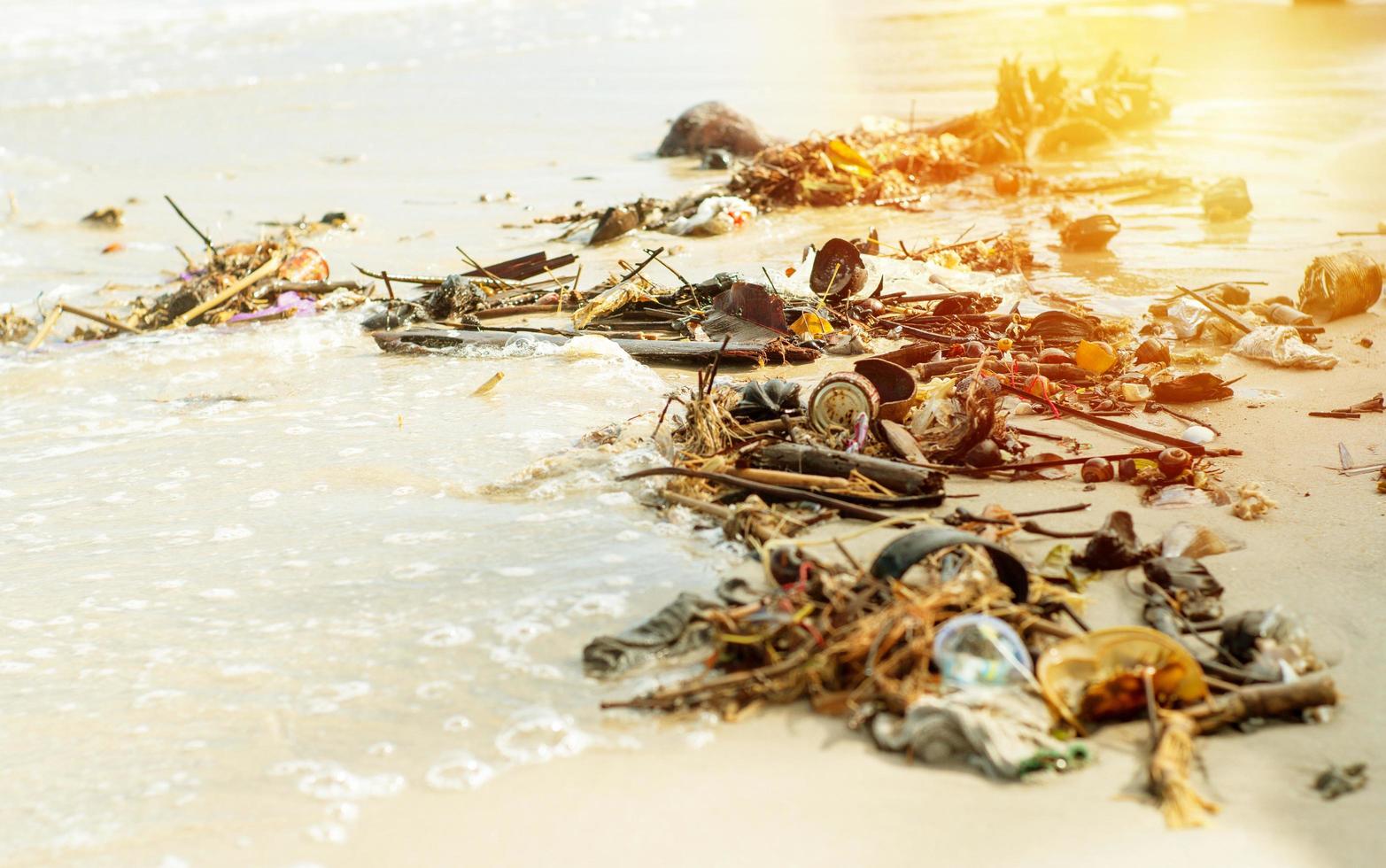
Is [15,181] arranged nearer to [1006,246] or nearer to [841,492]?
[1006,246]

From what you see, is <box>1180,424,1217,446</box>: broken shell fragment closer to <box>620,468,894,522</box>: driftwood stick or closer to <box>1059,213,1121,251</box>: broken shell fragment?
<box>620,468,894,522</box>: driftwood stick

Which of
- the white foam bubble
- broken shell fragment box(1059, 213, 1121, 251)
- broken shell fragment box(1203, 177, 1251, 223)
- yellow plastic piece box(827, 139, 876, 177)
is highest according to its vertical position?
yellow plastic piece box(827, 139, 876, 177)

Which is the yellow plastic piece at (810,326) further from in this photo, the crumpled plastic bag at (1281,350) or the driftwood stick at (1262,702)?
the driftwood stick at (1262,702)

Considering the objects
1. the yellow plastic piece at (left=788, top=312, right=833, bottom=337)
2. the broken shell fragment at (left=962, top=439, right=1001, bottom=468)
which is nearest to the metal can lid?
the broken shell fragment at (left=962, top=439, right=1001, bottom=468)

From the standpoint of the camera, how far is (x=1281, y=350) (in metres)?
6.12

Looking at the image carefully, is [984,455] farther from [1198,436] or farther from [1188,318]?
[1188,318]

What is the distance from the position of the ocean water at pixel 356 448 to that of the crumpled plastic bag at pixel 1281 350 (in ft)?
4.31

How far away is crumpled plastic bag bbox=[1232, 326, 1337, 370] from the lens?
6.06 metres

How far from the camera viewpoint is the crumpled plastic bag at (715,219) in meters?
9.52

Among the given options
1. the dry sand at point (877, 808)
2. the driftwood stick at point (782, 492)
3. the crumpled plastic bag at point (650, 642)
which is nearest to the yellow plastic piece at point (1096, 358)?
the driftwood stick at point (782, 492)

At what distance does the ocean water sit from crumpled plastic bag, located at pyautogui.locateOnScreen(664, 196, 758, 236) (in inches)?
9.9

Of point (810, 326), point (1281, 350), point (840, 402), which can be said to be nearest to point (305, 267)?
point (810, 326)

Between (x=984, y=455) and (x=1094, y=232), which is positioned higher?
(x=1094, y=232)

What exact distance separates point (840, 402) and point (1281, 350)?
9.57 feet
